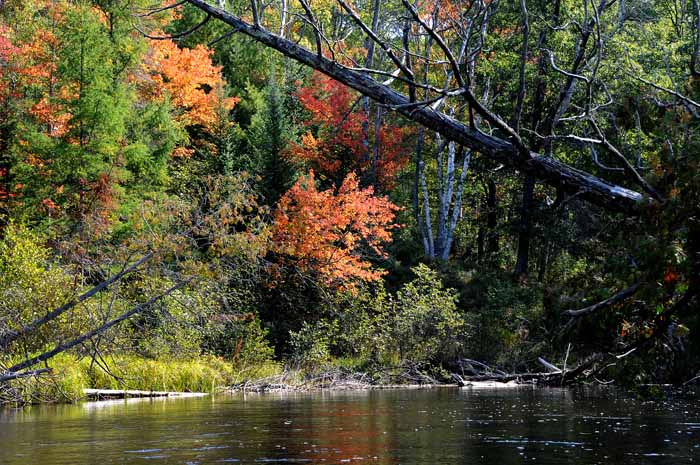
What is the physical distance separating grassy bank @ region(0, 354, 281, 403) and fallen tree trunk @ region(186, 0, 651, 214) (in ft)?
37.5

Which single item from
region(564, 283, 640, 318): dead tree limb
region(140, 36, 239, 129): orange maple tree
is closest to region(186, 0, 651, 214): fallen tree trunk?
region(564, 283, 640, 318): dead tree limb

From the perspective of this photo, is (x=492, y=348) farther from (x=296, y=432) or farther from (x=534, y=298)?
(x=296, y=432)

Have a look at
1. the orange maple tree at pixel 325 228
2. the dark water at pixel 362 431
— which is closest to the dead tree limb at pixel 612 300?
the dark water at pixel 362 431

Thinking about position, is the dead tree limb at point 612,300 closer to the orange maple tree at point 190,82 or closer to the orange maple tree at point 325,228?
the orange maple tree at point 325,228

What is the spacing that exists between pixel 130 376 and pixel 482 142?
51.1 feet

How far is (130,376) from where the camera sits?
64.7 feet

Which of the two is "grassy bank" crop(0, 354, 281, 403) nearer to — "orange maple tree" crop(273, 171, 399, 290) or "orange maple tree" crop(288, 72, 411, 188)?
"orange maple tree" crop(273, 171, 399, 290)

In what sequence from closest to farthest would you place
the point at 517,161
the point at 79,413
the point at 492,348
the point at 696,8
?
1. the point at 517,161
2. the point at 696,8
3. the point at 79,413
4. the point at 492,348

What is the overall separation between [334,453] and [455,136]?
5.42 meters

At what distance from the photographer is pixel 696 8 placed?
797cm

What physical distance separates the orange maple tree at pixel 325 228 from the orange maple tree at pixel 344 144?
4.33 metres

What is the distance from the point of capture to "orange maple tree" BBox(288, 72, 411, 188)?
104 ft

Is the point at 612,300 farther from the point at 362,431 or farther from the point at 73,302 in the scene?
the point at 73,302

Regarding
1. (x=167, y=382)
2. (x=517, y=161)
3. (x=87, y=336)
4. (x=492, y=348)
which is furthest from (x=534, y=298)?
(x=517, y=161)
